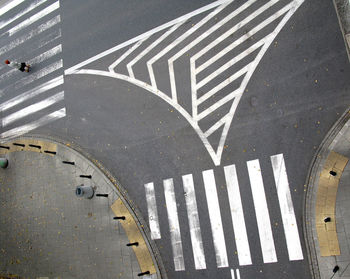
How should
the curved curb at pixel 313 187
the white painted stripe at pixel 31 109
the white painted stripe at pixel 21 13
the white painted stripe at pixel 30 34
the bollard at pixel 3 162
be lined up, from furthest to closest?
the white painted stripe at pixel 21 13
the bollard at pixel 3 162
the white painted stripe at pixel 30 34
the white painted stripe at pixel 31 109
the curved curb at pixel 313 187

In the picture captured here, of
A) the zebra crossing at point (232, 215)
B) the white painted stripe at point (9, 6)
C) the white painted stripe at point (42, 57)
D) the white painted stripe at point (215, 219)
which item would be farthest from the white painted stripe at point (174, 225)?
the white painted stripe at point (9, 6)

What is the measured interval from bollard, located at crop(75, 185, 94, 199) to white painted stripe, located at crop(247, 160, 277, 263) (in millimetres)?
6798

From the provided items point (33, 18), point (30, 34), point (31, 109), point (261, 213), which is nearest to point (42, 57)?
point (30, 34)

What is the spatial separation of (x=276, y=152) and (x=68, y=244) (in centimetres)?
1003

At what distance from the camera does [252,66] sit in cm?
1262

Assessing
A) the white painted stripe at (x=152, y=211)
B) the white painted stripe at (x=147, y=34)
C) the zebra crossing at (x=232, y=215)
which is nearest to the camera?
the zebra crossing at (x=232, y=215)

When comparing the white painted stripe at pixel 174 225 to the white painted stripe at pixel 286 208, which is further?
the white painted stripe at pixel 174 225

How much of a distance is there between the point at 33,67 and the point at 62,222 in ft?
25.7

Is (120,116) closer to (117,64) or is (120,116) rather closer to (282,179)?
(117,64)

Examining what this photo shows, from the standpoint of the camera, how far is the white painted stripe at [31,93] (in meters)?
16.0

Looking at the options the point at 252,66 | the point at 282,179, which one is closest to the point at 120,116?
the point at 252,66

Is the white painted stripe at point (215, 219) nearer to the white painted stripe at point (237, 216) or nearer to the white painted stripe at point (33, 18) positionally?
the white painted stripe at point (237, 216)

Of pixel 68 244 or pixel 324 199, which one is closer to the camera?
pixel 324 199

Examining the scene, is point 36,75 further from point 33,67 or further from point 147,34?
point 147,34
